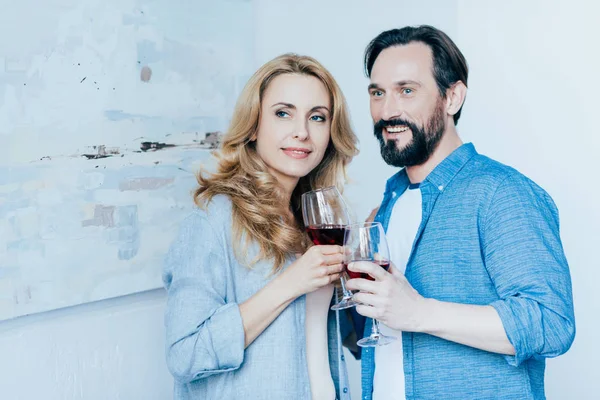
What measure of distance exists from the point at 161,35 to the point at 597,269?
212cm

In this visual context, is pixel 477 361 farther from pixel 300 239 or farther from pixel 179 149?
pixel 179 149

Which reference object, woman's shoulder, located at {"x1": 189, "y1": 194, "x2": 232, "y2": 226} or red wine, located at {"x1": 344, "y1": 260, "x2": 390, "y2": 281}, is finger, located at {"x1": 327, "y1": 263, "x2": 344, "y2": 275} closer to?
red wine, located at {"x1": 344, "y1": 260, "x2": 390, "y2": 281}

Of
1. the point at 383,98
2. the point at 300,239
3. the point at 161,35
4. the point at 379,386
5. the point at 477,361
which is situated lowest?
the point at 379,386

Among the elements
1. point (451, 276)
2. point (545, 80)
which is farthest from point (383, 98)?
point (545, 80)

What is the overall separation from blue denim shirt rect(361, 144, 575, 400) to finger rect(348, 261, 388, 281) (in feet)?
0.99

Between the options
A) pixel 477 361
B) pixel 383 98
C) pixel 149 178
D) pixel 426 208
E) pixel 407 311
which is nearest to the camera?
pixel 407 311

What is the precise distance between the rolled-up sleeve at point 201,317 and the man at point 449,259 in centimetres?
37

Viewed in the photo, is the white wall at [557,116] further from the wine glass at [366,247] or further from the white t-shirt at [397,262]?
the wine glass at [366,247]

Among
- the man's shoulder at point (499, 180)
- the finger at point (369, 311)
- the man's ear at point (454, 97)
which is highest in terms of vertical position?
the man's ear at point (454, 97)

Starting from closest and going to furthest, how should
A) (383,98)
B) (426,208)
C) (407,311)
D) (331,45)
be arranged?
(407,311), (426,208), (383,98), (331,45)

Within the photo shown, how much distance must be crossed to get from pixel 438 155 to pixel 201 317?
88 centimetres

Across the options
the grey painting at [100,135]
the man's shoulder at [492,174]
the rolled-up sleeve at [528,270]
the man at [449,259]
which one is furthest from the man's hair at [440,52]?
the grey painting at [100,135]

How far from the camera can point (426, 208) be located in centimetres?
187

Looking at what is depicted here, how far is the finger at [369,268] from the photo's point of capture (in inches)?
57.9
